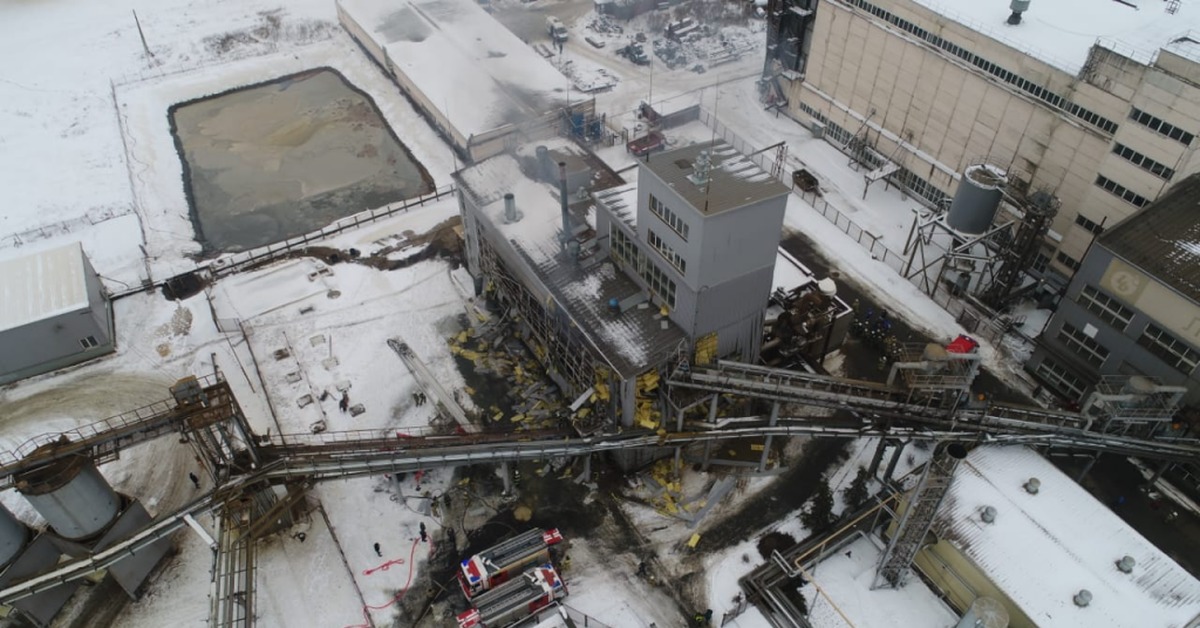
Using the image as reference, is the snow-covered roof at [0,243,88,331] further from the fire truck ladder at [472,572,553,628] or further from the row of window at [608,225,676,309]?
the row of window at [608,225,676,309]

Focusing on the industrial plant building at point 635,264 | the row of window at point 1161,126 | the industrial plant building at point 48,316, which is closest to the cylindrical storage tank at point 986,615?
the industrial plant building at point 635,264

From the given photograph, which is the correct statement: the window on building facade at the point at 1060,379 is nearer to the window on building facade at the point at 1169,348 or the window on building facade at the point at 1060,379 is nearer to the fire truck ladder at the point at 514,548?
the window on building facade at the point at 1169,348

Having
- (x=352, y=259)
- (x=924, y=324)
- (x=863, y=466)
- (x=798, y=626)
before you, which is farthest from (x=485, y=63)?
(x=798, y=626)

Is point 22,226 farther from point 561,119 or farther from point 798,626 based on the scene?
point 798,626

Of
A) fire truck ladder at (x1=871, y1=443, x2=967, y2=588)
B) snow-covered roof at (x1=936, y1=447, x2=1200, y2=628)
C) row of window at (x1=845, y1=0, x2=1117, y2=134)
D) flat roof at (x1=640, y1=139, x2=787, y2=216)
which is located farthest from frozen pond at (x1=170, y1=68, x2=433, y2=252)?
snow-covered roof at (x1=936, y1=447, x2=1200, y2=628)

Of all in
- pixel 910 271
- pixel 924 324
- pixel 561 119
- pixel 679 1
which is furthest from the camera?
pixel 679 1

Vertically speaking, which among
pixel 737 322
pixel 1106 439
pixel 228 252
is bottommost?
pixel 228 252

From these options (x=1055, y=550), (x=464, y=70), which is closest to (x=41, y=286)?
(x=464, y=70)
